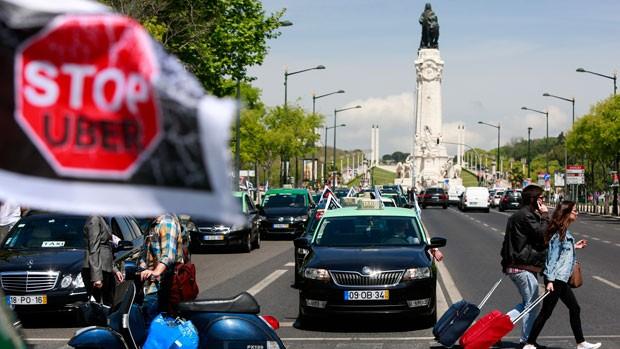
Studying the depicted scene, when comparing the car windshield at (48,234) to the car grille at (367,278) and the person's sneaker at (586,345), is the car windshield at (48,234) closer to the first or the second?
the car grille at (367,278)

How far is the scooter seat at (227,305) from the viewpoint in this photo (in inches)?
296

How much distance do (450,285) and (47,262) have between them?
7.61 metres

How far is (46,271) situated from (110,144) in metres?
12.2

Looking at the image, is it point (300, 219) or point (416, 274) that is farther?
point (300, 219)

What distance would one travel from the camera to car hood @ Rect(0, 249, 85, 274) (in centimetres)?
1395

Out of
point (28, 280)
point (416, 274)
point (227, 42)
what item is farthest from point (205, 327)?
point (227, 42)

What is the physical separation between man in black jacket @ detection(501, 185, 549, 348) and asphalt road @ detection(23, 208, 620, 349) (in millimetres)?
675

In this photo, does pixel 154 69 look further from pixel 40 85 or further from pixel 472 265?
pixel 472 265

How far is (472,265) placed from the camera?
955 inches

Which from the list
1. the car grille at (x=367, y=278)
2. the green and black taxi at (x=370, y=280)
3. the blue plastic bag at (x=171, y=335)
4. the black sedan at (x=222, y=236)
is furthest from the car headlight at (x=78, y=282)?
the black sedan at (x=222, y=236)

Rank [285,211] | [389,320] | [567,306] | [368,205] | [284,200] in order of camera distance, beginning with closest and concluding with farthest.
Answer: [567,306] → [389,320] → [368,205] → [285,211] → [284,200]

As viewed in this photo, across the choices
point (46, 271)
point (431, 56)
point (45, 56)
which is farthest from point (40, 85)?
point (431, 56)

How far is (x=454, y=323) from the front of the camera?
36.9ft

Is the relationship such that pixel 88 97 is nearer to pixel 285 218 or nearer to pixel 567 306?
pixel 567 306
